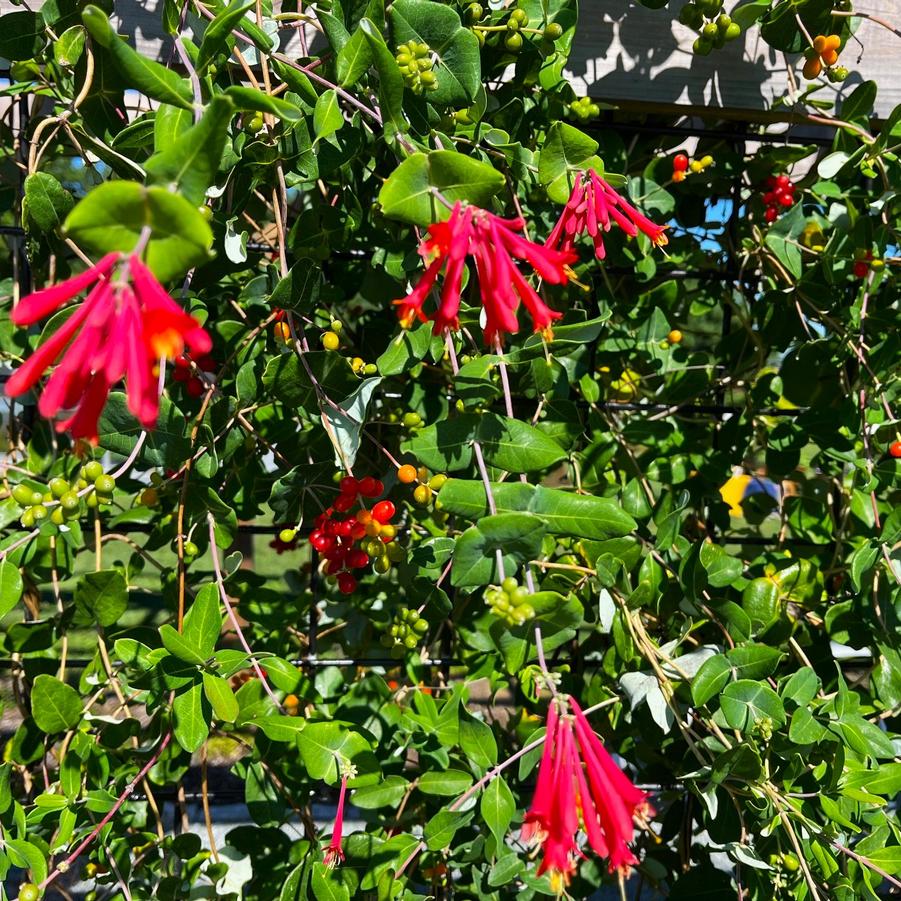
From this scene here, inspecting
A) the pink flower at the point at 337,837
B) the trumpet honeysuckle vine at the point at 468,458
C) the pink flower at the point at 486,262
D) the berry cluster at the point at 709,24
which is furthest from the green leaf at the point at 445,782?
the berry cluster at the point at 709,24

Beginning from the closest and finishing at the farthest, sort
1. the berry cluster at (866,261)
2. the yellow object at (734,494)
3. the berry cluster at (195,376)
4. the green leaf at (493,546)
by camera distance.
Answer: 1. the green leaf at (493,546)
2. the berry cluster at (195,376)
3. the berry cluster at (866,261)
4. the yellow object at (734,494)

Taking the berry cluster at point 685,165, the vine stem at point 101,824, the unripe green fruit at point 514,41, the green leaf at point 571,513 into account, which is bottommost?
the vine stem at point 101,824

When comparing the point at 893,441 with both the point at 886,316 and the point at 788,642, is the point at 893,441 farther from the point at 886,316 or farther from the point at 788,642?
the point at 788,642

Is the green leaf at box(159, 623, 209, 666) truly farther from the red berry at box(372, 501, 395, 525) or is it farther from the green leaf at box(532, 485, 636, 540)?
the green leaf at box(532, 485, 636, 540)

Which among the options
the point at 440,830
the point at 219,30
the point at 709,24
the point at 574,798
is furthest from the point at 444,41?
the point at 440,830

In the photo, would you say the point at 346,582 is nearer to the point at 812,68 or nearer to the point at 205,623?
the point at 205,623

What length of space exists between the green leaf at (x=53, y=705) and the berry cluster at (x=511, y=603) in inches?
25.4

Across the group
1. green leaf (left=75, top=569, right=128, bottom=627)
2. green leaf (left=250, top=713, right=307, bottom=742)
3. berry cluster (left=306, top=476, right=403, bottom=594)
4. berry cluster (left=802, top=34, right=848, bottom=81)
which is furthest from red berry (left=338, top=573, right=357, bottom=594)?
berry cluster (left=802, top=34, right=848, bottom=81)

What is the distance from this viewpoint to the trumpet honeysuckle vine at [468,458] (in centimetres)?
80

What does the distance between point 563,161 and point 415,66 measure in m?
0.19

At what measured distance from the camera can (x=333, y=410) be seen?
90cm

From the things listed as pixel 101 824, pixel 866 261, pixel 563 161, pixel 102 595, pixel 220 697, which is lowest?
pixel 101 824

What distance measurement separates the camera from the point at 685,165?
124 cm

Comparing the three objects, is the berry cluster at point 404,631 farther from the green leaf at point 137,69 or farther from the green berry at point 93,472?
the green leaf at point 137,69
